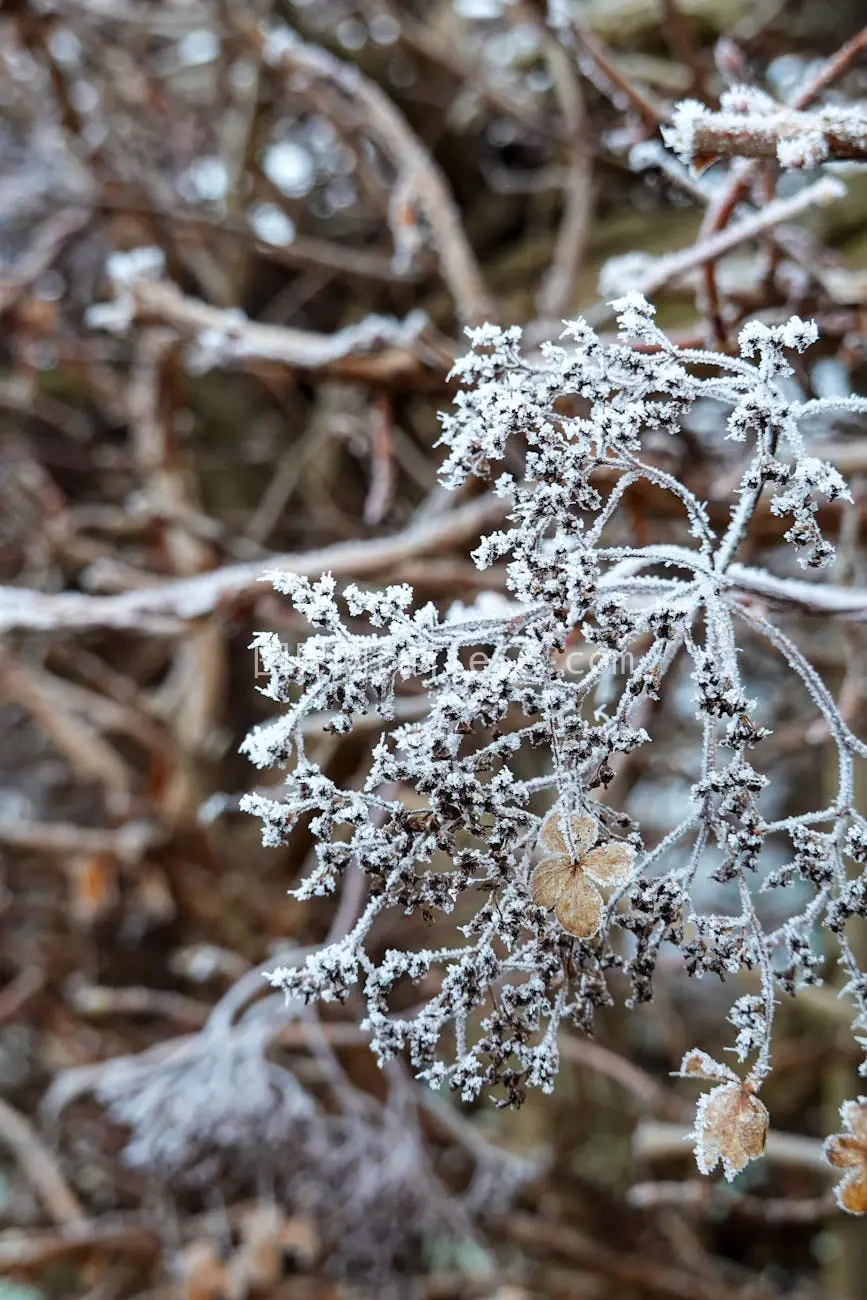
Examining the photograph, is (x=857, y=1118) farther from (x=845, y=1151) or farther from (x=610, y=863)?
(x=610, y=863)

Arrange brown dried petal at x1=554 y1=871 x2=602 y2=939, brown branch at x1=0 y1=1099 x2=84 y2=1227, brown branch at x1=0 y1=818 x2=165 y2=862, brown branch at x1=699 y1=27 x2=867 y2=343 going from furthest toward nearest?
brown branch at x1=0 y1=1099 x2=84 y2=1227, brown branch at x1=0 y1=818 x2=165 y2=862, brown branch at x1=699 y1=27 x2=867 y2=343, brown dried petal at x1=554 y1=871 x2=602 y2=939

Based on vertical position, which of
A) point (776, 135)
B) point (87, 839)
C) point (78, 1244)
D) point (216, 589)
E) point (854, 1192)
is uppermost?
Result: point (776, 135)

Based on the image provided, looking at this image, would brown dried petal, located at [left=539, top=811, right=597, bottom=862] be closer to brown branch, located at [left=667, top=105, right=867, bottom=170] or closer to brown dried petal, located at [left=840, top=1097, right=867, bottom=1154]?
brown dried petal, located at [left=840, top=1097, right=867, bottom=1154]

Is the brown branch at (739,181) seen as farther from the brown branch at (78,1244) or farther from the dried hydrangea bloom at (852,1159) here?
the brown branch at (78,1244)

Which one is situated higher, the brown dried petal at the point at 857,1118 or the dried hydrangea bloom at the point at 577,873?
the dried hydrangea bloom at the point at 577,873

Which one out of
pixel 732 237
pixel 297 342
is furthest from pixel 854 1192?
pixel 297 342

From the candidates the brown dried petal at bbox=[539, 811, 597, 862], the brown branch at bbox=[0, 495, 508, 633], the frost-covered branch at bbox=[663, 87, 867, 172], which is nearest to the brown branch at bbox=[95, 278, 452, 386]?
the brown branch at bbox=[0, 495, 508, 633]

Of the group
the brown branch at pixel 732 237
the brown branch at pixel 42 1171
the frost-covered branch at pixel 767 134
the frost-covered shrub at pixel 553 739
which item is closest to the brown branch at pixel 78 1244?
the brown branch at pixel 42 1171
